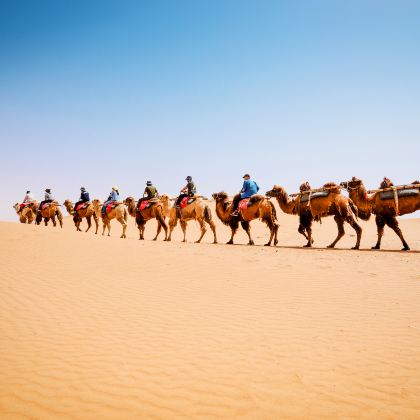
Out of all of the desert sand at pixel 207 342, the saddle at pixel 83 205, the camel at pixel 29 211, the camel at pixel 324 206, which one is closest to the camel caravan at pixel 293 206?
the camel at pixel 324 206

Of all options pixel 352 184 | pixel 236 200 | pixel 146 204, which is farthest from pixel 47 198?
pixel 352 184

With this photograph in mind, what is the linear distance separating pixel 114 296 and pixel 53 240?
691 cm

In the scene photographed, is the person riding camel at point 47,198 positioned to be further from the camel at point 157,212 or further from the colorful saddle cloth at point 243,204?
the colorful saddle cloth at point 243,204

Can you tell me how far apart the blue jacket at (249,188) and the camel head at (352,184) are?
3.52 metres

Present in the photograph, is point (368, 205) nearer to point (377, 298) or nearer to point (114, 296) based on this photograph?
point (377, 298)

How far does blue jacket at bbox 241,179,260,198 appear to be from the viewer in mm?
13812

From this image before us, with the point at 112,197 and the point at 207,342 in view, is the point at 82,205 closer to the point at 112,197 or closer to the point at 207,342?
the point at 112,197

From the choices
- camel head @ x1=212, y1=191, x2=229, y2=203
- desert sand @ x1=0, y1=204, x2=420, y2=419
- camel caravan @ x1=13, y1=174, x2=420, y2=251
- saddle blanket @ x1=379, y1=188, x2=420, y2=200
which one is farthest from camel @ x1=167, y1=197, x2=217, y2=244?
saddle blanket @ x1=379, y1=188, x2=420, y2=200

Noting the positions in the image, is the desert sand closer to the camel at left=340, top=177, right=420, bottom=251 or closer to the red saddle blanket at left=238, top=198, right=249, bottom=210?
the camel at left=340, top=177, right=420, bottom=251

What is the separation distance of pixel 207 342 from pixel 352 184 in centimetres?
1066

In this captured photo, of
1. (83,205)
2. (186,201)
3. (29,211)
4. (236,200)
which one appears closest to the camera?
(236,200)

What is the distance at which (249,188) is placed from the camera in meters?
13.8

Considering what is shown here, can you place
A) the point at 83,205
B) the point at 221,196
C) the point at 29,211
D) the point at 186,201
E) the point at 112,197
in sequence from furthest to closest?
the point at 29,211 → the point at 83,205 → the point at 112,197 → the point at 221,196 → the point at 186,201

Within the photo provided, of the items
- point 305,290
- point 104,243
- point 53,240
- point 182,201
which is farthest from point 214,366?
point 182,201
